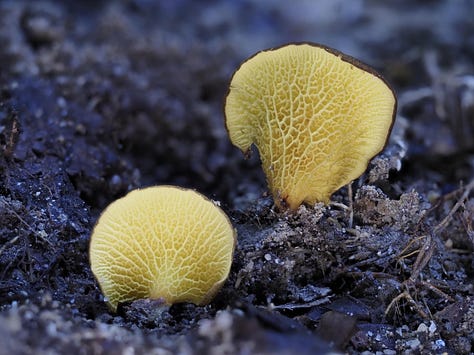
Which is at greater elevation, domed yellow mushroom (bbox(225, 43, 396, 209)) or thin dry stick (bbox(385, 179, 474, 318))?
domed yellow mushroom (bbox(225, 43, 396, 209))

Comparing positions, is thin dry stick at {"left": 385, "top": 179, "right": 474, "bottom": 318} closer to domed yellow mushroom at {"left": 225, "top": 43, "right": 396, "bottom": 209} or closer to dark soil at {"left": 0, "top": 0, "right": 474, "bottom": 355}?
dark soil at {"left": 0, "top": 0, "right": 474, "bottom": 355}

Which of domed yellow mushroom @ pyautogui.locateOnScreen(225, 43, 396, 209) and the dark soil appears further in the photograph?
domed yellow mushroom @ pyautogui.locateOnScreen(225, 43, 396, 209)

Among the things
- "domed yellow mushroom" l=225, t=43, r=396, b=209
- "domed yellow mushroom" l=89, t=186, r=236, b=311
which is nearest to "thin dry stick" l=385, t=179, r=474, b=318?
"domed yellow mushroom" l=225, t=43, r=396, b=209

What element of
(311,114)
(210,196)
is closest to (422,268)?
(311,114)

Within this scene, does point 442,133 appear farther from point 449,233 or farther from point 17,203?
point 17,203

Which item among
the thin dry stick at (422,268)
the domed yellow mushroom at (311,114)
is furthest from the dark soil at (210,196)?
the domed yellow mushroom at (311,114)

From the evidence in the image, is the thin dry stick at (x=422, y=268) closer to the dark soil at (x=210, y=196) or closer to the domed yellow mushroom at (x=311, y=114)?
the dark soil at (x=210, y=196)

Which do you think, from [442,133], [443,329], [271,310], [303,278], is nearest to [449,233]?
[443,329]
